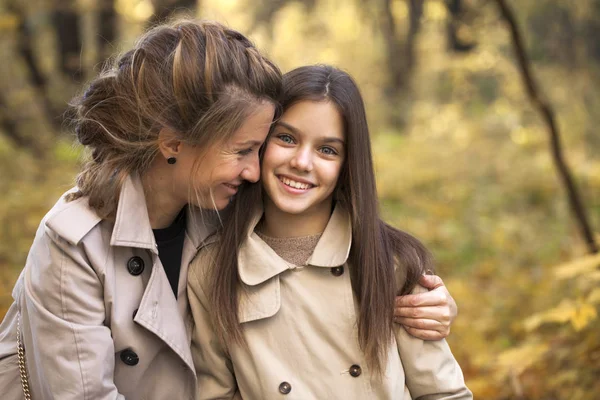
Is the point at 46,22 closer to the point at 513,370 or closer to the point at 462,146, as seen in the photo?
the point at 462,146

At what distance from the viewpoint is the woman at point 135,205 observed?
2.29 metres

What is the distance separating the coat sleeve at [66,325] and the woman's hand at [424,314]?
1.03 m

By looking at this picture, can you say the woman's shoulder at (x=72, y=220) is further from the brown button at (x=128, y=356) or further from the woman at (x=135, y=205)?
the brown button at (x=128, y=356)

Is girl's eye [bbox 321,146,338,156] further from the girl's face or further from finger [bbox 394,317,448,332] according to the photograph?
finger [bbox 394,317,448,332]

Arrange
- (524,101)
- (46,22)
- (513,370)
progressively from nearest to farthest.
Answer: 1. (513,370)
2. (524,101)
3. (46,22)

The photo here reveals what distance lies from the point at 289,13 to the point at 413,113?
5967mm

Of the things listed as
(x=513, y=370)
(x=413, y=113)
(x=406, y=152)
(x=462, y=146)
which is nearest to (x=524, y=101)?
(x=462, y=146)

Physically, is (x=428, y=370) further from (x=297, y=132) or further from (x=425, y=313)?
(x=297, y=132)

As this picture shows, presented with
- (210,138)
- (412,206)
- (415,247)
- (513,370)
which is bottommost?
(412,206)

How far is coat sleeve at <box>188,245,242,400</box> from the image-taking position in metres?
2.64

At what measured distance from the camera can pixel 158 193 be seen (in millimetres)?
2637

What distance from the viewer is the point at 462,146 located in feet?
34.8

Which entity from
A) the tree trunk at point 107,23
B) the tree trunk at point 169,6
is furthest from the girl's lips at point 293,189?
the tree trunk at point 107,23

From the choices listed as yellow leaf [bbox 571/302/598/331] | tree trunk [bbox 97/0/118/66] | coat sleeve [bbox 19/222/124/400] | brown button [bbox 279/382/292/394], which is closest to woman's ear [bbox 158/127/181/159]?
coat sleeve [bbox 19/222/124/400]
